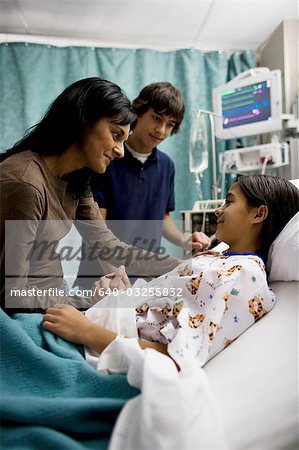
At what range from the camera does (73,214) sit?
4.35 feet

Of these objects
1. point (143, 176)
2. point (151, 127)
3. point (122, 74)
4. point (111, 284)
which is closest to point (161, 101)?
point (151, 127)

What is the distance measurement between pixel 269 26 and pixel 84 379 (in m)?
2.96

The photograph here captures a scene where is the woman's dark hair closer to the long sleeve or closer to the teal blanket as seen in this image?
the long sleeve

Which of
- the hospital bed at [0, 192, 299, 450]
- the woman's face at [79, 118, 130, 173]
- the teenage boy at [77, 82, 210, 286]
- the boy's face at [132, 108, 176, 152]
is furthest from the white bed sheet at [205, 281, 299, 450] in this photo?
the boy's face at [132, 108, 176, 152]

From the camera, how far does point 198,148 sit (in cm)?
282

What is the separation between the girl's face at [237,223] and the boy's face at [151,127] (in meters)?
0.70

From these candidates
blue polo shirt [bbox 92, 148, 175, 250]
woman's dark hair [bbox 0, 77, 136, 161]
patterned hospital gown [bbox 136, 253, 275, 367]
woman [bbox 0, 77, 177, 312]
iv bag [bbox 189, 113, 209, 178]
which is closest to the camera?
patterned hospital gown [bbox 136, 253, 275, 367]

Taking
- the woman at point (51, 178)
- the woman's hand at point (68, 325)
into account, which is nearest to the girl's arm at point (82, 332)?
the woman's hand at point (68, 325)

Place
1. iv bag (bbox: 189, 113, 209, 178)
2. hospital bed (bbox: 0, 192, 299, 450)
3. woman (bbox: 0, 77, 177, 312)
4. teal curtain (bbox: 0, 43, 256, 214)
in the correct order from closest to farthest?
hospital bed (bbox: 0, 192, 299, 450) < woman (bbox: 0, 77, 177, 312) < teal curtain (bbox: 0, 43, 256, 214) < iv bag (bbox: 189, 113, 209, 178)

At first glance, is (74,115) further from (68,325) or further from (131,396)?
(131,396)

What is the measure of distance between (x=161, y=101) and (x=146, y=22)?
138cm

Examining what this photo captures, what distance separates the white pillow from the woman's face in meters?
0.55

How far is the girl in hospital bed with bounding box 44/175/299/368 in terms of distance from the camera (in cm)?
91

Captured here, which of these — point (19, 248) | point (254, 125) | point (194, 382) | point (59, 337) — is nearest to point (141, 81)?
point (254, 125)
